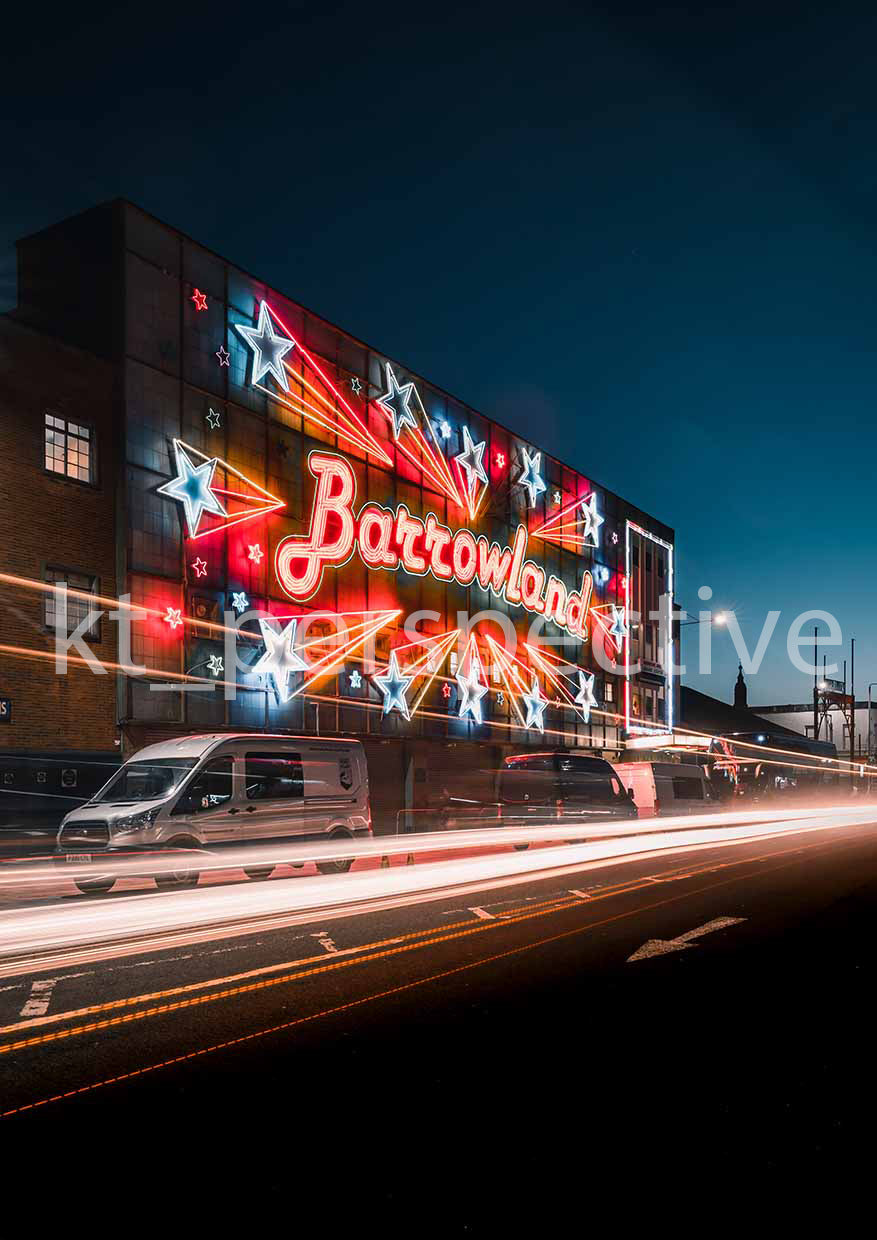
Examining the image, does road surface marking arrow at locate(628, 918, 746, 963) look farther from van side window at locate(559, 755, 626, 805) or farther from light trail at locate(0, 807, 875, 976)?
van side window at locate(559, 755, 626, 805)

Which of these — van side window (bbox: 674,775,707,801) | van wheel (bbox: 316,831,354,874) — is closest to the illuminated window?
van wheel (bbox: 316,831,354,874)

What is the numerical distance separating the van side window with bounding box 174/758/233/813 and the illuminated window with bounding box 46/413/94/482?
371 inches

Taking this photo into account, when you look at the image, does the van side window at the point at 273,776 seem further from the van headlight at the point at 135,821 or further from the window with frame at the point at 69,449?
the window with frame at the point at 69,449

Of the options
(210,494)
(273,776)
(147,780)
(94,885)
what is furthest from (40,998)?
(210,494)

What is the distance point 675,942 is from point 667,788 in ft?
57.9

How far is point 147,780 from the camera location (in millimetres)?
15805

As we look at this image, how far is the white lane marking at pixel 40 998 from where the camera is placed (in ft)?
24.3

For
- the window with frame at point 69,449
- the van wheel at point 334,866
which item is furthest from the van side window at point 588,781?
the window with frame at point 69,449

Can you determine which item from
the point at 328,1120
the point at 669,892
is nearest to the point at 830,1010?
the point at 328,1120

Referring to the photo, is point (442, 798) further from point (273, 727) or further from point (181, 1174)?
point (181, 1174)

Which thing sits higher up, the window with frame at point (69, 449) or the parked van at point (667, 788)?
the window with frame at point (69, 449)

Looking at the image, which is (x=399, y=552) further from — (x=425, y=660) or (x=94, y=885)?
(x=94, y=885)

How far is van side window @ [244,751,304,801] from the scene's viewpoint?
15.9 meters

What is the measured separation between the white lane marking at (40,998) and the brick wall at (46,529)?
12829 millimetres
